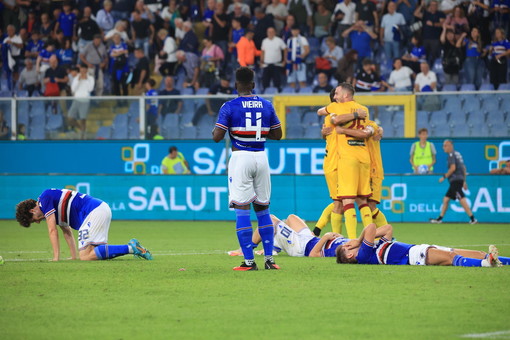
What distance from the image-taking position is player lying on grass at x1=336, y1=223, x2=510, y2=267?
11367 millimetres

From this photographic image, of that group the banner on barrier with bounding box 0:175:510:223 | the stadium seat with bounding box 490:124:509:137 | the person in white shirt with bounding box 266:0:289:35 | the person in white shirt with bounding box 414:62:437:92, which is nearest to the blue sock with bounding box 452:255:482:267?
the banner on barrier with bounding box 0:175:510:223

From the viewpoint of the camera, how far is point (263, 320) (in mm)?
7551

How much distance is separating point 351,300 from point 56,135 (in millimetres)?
18761

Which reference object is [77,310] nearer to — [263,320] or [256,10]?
[263,320]

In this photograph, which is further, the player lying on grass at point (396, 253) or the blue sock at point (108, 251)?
the blue sock at point (108, 251)

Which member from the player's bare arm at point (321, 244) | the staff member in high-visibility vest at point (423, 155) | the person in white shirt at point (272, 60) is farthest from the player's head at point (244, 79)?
the person in white shirt at point (272, 60)

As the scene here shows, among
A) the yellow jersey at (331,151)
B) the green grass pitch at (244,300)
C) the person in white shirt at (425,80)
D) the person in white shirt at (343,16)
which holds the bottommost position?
the green grass pitch at (244,300)

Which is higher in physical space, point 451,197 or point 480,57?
point 480,57

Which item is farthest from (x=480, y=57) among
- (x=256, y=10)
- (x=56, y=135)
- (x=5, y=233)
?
(x=5, y=233)

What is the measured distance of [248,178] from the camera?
1100cm

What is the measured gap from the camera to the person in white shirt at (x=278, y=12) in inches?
1104

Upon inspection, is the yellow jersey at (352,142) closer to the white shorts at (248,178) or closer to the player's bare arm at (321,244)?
the player's bare arm at (321,244)

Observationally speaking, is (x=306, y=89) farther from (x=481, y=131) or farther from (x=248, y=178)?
(x=248, y=178)

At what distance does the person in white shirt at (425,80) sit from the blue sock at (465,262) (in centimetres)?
1394
